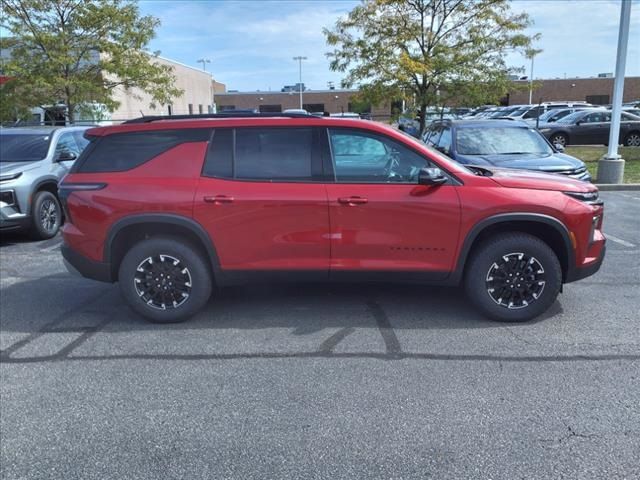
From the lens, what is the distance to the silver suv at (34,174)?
313 inches

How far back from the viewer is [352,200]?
4590mm

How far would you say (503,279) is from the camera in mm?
4695

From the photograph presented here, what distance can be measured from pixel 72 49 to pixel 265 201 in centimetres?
1369

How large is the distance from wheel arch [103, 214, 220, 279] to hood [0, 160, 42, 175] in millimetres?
4268

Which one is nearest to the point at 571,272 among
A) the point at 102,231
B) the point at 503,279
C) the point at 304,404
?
the point at 503,279

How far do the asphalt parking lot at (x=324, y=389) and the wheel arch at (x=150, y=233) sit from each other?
1.97ft

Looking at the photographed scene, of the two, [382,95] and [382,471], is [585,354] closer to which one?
[382,471]

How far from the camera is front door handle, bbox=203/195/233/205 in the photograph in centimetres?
465

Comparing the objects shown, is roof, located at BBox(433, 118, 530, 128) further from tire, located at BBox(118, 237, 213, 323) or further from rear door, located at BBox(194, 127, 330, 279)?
tire, located at BBox(118, 237, 213, 323)

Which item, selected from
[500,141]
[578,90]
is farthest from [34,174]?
[578,90]

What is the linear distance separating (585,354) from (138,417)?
10.5 ft

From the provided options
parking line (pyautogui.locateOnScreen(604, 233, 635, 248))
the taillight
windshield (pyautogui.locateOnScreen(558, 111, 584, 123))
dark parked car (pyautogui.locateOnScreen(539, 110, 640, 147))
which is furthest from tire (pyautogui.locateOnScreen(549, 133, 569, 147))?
the taillight

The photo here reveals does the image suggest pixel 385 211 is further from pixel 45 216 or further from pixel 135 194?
pixel 45 216

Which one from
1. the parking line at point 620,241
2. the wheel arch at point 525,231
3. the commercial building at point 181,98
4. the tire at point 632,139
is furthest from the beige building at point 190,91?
the wheel arch at point 525,231
